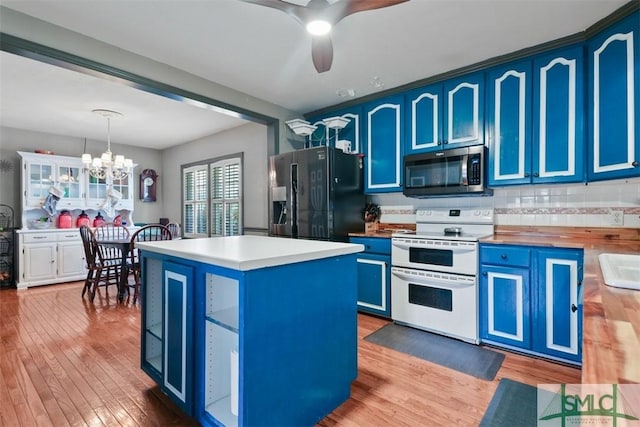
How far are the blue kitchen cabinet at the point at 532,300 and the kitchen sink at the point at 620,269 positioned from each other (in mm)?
464

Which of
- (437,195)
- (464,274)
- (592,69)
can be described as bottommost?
(464,274)

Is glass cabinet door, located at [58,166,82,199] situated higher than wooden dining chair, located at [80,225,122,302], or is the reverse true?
glass cabinet door, located at [58,166,82,199]

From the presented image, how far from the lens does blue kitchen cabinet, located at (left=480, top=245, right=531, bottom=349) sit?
238cm

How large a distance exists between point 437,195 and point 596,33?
1.65m

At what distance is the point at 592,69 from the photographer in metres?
2.33

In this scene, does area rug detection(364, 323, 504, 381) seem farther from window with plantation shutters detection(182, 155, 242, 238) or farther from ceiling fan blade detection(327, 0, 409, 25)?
window with plantation shutters detection(182, 155, 242, 238)

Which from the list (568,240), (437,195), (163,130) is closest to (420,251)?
(437,195)

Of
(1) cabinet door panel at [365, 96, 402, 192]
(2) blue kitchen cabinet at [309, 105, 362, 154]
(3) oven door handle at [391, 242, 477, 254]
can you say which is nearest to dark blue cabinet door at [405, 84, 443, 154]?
(1) cabinet door panel at [365, 96, 402, 192]

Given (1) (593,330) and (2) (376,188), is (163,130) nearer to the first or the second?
(2) (376,188)

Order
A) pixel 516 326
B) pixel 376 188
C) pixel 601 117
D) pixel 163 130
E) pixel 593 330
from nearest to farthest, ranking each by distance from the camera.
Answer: pixel 593 330 → pixel 601 117 → pixel 516 326 → pixel 376 188 → pixel 163 130

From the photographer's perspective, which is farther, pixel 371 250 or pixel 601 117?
pixel 371 250

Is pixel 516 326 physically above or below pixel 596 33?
below

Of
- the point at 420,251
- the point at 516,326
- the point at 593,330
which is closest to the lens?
the point at 593,330

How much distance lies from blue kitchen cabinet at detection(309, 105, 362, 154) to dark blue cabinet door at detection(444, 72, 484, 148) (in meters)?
1.01
